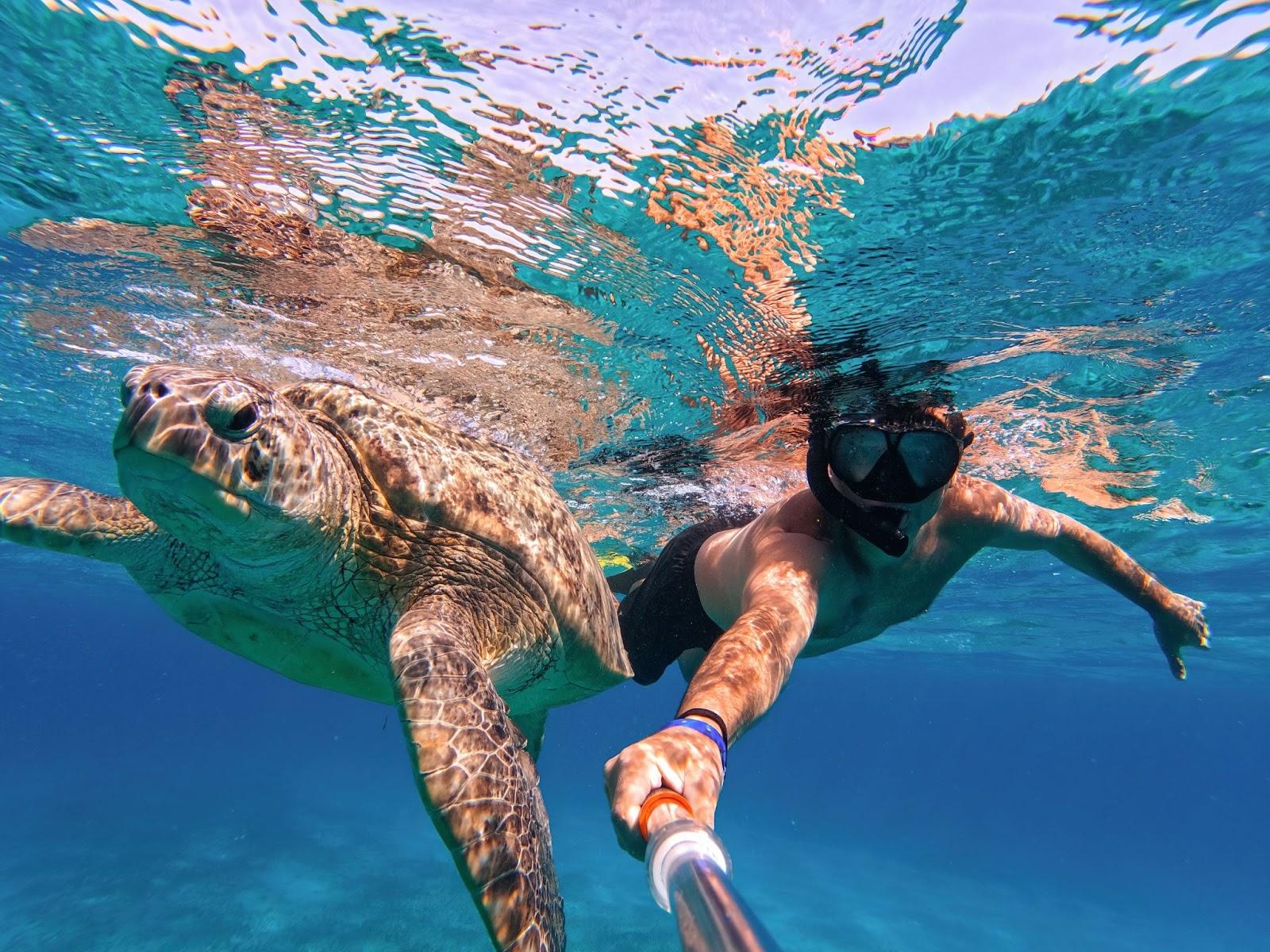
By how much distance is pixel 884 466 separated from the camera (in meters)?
3.94

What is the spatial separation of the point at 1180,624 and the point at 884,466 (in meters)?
2.68

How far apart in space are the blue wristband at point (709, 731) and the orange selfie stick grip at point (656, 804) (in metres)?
0.26

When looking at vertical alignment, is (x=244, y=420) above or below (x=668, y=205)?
below

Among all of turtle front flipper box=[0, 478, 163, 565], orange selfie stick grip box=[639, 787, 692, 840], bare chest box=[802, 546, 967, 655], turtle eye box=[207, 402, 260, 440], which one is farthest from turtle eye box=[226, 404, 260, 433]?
bare chest box=[802, 546, 967, 655]

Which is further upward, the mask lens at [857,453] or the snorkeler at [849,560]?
the mask lens at [857,453]

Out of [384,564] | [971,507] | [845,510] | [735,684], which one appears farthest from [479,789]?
[971,507]

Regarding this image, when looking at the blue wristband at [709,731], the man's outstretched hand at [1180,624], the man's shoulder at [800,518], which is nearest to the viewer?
the blue wristband at [709,731]

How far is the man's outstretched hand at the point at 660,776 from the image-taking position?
1.39 m

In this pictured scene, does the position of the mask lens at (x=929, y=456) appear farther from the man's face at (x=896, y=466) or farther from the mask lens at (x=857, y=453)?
the mask lens at (x=857, y=453)

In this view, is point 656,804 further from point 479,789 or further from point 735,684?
point 479,789

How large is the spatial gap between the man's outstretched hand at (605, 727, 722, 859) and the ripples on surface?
397cm

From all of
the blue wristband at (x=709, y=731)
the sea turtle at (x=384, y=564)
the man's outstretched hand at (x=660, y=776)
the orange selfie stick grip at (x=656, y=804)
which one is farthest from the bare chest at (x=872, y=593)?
the orange selfie stick grip at (x=656, y=804)

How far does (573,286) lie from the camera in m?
6.32

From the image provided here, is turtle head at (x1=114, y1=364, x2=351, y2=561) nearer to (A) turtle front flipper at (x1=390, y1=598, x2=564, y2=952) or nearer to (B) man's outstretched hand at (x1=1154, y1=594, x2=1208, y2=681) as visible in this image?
(A) turtle front flipper at (x1=390, y1=598, x2=564, y2=952)
